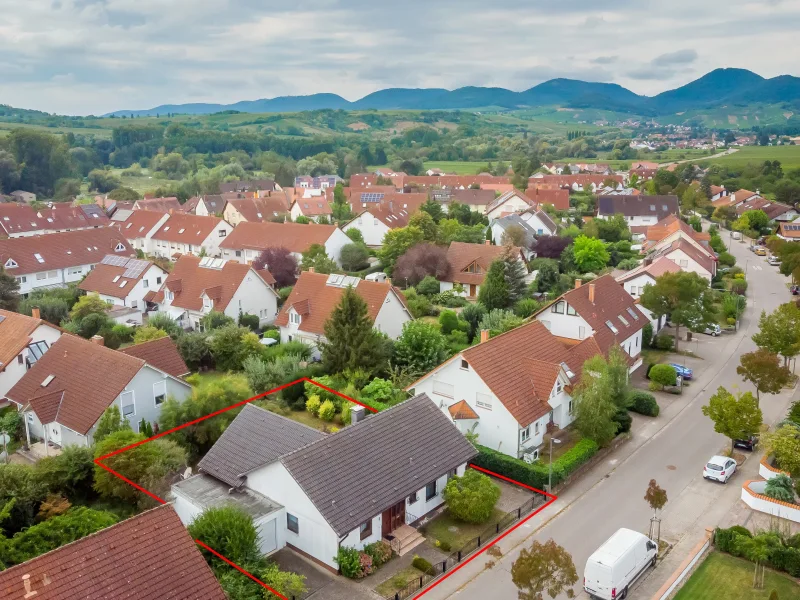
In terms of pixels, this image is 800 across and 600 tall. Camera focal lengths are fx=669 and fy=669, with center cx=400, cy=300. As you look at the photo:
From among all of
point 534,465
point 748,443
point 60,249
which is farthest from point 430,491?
point 60,249

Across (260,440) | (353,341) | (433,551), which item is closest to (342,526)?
(433,551)

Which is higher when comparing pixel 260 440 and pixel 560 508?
pixel 260 440

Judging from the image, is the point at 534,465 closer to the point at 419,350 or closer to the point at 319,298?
the point at 419,350

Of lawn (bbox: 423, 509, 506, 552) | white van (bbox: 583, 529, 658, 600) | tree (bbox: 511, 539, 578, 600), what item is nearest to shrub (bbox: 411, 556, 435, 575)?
lawn (bbox: 423, 509, 506, 552)

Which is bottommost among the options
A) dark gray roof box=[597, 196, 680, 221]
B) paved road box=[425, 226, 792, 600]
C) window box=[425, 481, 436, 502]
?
paved road box=[425, 226, 792, 600]

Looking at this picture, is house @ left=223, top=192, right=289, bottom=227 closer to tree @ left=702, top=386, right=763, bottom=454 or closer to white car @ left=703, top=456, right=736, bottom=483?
tree @ left=702, top=386, right=763, bottom=454

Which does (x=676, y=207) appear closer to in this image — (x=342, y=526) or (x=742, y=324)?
(x=742, y=324)
